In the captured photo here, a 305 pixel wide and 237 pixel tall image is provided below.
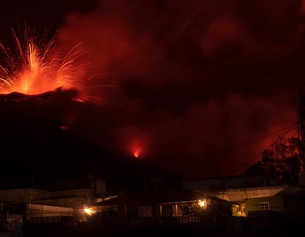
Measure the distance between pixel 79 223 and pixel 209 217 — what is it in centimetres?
739

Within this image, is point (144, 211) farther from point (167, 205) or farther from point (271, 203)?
point (271, 203)

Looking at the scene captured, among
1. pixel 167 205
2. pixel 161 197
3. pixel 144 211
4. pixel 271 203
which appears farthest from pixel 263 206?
pixel 144 211

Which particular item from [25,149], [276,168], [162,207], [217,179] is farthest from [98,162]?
[162,207]

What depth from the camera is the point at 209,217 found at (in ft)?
105

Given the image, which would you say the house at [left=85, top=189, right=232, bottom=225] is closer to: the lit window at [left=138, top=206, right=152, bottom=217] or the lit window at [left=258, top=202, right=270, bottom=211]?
the lit window at [left=138, top=206, right=152, bottom=217]

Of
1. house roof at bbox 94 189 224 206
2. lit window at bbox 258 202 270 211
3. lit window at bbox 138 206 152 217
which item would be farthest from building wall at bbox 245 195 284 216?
lit window at bbox 138 206 152 217

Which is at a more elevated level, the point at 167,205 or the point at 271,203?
the point at 167,205

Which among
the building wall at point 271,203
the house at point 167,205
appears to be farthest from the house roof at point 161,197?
the building wall at point 271,203

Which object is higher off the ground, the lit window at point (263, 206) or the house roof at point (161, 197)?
the house roof at point (161, 197)

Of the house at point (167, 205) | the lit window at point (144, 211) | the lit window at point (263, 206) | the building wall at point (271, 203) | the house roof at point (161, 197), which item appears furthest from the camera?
the lit window at point (263, 206)

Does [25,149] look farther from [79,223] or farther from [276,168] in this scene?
[79,223]

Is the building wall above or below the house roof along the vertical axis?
below

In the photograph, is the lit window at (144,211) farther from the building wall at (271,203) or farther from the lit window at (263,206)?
the lit window at (263,206)

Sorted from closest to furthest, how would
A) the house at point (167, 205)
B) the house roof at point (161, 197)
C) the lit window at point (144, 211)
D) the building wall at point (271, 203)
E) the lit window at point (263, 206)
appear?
the house at point (167, 205)
the house roof at point (161, 197)
the building wall at point (271, 203)
the lit window at point (144, 211)
the lit window at point (263, 206)
